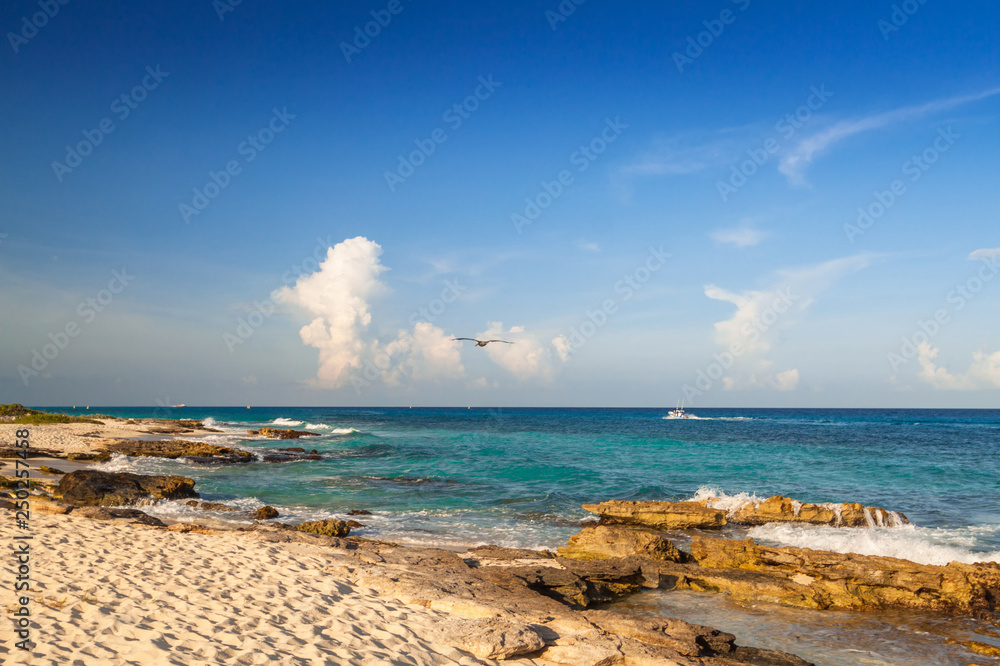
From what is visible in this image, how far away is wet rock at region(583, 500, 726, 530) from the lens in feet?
53.5

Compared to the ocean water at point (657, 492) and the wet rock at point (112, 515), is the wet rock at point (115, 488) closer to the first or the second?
the ocean water at point (657, 492)

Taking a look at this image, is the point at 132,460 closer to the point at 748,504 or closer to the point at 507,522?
the point at 507,522

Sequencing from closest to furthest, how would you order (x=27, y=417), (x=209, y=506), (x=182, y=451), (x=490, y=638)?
(x=490, y=638) → (x=209, y=506) → (x=182, y=451) → (x=27, y=417)

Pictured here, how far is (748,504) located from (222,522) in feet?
49.5

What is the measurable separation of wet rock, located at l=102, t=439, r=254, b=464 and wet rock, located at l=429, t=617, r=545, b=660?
2846cm

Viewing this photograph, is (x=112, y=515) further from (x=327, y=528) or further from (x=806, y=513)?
(x=806, y=513)

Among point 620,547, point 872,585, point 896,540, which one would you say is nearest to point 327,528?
point 620,547

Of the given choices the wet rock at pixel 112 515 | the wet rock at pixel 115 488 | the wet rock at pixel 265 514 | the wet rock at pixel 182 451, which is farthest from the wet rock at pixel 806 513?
the wet rock at pixel 182 451

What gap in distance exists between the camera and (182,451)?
109 ft

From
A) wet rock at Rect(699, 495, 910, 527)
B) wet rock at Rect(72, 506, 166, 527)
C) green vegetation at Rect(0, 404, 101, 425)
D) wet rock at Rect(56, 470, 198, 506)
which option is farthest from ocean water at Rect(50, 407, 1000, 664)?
green vegetation at Rect(0, 404, 101, 425)

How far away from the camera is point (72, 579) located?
800 cm

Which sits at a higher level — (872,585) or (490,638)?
(490,638)

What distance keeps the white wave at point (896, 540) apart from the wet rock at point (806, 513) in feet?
0.83

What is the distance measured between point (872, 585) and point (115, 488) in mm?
20297
